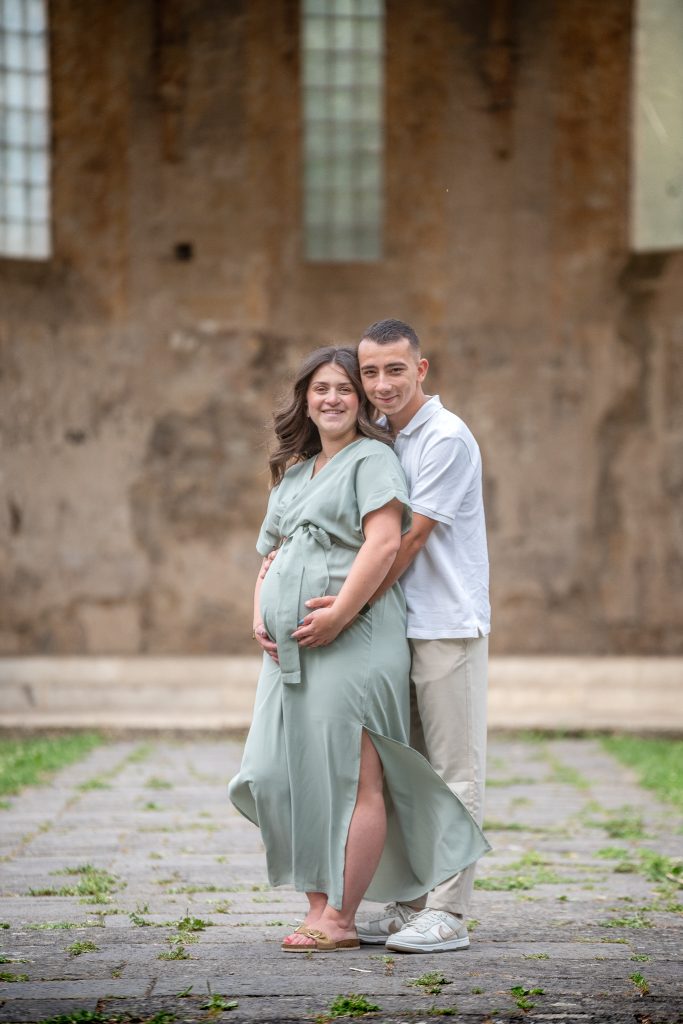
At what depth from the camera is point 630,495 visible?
1434cm

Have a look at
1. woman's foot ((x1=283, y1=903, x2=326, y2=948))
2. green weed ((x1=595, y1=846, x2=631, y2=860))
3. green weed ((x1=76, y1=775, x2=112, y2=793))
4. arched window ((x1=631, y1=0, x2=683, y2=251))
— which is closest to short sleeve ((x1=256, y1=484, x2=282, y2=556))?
woman's foot ((x1=283, y1=903, x2=326, y2=948))

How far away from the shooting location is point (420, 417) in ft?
14.6

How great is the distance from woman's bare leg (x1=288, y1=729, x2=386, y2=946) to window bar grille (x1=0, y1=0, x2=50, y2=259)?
11365 mm

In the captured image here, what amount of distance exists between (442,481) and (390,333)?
471 millimetres

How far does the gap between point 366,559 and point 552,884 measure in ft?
6.15

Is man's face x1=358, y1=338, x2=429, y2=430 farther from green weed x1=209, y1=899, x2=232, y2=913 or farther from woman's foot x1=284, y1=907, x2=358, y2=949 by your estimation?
green weed x1=209, y1=899, x2=232, y2=913

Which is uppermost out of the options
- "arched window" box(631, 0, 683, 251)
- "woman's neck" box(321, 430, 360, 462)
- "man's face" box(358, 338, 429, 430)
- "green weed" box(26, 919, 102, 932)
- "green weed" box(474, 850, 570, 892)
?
"arched window" box(631, 0, 683, 251)

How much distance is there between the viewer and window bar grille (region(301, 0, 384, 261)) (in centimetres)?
1481

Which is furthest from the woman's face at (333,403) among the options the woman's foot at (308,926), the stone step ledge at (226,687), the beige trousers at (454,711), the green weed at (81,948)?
the stone step ledge at (226,687)

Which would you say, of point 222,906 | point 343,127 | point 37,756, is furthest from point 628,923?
point 343,127

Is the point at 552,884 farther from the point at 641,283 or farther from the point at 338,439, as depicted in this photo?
the point at 641,283

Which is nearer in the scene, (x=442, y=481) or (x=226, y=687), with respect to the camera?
(x=442, y=481)

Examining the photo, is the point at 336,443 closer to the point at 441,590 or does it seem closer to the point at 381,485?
the point at 381,485

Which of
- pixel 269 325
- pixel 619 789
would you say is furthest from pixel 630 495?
pixel 619 789
